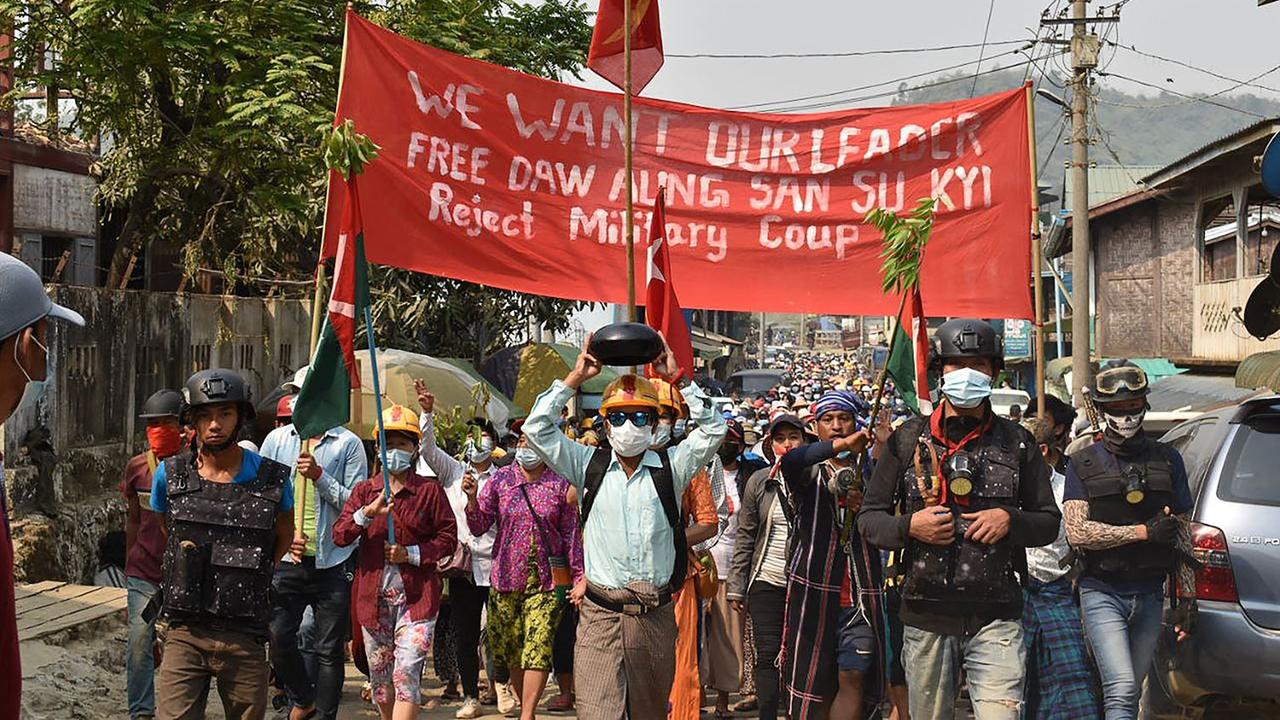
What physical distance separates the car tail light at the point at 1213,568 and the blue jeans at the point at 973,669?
1.29 meters

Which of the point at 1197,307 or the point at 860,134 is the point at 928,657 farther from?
the point at 1197,307

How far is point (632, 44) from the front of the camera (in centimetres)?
945

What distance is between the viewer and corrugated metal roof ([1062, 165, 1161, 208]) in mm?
41188

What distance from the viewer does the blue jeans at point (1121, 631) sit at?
22.2 ft

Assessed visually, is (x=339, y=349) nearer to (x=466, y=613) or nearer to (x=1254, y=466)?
(x=466, y=613)

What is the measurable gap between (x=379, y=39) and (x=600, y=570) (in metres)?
3.94

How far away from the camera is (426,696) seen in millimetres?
10344

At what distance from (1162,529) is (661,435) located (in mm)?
2372

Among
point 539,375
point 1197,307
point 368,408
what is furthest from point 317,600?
point 1197,307

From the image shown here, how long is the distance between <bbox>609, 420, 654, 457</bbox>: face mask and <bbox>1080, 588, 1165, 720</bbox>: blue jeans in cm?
229

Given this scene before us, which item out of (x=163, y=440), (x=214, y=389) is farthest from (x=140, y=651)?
(x=214, y=389)

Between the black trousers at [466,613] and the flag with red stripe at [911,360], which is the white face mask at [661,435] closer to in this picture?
the flag with red stripe at [911,360]

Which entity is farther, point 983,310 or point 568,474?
point 983,310

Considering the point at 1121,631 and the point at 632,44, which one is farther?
the point at 632,44
